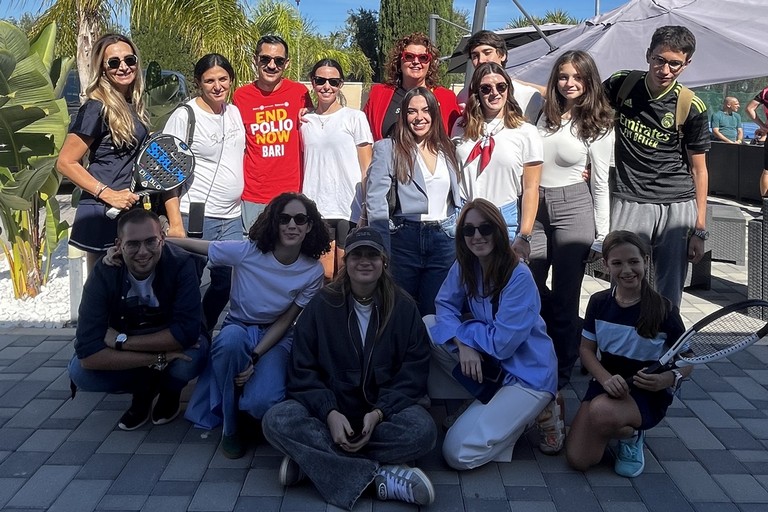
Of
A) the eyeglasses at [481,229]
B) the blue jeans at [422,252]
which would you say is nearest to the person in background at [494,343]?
the eyeglasses at [481,229]

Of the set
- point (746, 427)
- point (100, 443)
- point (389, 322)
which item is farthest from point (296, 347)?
point (746, 427)

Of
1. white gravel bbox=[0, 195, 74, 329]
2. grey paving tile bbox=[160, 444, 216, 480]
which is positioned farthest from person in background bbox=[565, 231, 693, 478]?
white gravel bbox=[0, 195, 74, 329]

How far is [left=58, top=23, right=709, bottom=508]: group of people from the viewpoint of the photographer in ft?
12.4

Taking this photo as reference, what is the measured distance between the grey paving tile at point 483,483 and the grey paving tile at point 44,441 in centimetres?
207

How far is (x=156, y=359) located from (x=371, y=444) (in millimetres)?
1260

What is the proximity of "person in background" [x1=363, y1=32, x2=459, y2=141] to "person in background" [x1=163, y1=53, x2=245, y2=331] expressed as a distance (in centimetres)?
84

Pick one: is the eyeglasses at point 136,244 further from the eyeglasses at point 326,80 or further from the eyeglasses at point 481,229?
the eyeglasses at point 481,229

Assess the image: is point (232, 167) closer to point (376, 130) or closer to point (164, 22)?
point (376, 130)

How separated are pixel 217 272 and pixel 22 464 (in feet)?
4.81

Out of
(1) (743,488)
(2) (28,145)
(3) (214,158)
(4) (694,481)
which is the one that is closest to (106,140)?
(3) (214,158)

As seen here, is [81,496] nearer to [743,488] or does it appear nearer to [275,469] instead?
[275,469]

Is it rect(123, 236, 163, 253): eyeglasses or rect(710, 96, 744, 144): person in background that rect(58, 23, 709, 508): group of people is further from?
rect(710, 96, 744, 144): person in background

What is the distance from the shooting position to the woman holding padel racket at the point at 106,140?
4285 mm

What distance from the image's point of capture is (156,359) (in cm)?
409
